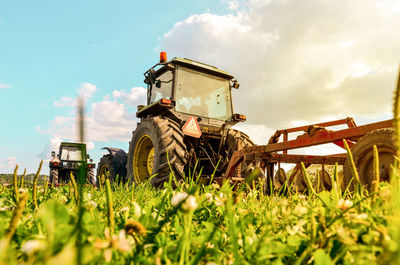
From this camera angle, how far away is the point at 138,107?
22.1ft

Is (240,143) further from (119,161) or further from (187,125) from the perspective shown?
(119,161)

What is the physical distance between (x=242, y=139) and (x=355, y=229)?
4472mm

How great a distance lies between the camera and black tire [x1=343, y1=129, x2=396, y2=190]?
259cm

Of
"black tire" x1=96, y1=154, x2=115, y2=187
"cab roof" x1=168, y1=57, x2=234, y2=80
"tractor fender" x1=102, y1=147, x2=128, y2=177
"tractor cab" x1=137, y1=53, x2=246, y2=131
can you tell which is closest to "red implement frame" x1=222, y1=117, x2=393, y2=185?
"tractor cab" x1=137, y1=53, x2=246, y2=131

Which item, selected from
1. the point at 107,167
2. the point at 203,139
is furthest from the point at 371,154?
the point at 107,167

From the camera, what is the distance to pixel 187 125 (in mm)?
4844

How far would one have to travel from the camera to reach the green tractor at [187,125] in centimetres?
473

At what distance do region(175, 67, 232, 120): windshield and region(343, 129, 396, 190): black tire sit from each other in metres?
3.28

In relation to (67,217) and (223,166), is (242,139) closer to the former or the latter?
(223,166)

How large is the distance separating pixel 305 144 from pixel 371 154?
3.07 feet

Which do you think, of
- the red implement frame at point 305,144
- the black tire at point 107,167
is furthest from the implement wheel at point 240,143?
the black tire at point 107,167

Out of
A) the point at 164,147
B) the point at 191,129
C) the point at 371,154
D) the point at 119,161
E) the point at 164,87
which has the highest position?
the point at 164,87

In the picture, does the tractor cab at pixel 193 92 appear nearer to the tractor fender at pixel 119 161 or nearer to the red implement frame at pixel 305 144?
the tractor fender at pixel 119 161

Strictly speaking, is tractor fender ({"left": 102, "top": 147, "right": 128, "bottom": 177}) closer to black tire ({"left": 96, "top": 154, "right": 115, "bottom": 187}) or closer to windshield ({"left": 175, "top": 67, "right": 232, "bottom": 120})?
black tire ({"left": 96, "top": 154, "right": 115, "bottom": 187})
